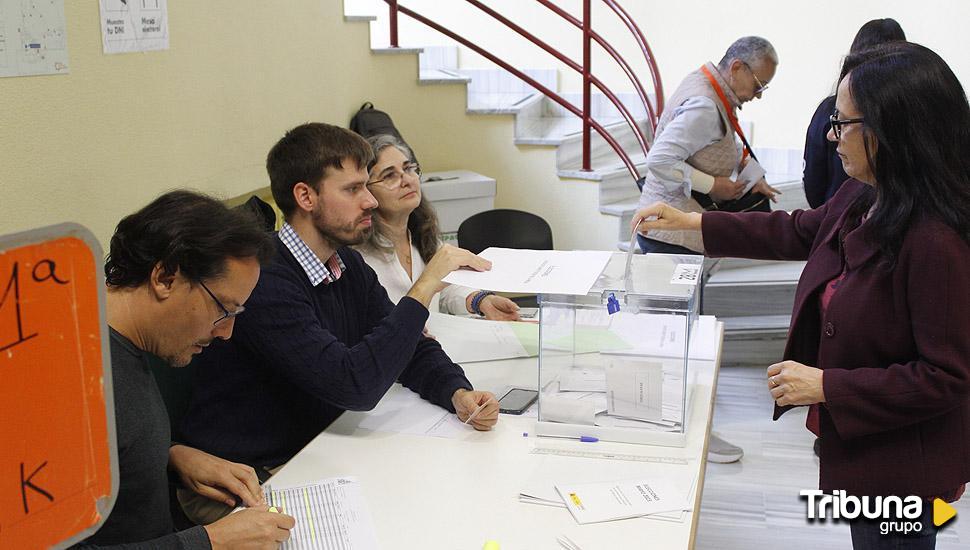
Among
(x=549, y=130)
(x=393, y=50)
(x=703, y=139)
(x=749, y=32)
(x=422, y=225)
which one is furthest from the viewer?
(x=749, y=32)

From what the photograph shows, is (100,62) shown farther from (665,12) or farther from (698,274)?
(665,12)

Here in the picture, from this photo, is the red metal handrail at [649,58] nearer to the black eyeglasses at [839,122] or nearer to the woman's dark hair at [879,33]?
the woman's dark hair at [879,33]

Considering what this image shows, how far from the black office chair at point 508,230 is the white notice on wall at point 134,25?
1.50 m

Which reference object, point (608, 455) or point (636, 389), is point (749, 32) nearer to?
point (636, 389)

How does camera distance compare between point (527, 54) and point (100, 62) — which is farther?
point (527, 54)

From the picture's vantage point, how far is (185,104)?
8.84 ft

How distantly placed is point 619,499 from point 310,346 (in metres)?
0.72

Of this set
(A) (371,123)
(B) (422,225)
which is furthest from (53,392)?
(A) (371,123)

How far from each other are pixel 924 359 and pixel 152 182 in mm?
1991

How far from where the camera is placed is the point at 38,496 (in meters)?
0.74

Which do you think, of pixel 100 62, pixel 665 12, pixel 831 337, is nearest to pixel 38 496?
pixel 831 337

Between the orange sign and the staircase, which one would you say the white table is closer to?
the orange sign

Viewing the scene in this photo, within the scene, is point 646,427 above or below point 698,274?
below

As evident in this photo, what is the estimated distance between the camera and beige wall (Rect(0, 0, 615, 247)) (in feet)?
6.75
